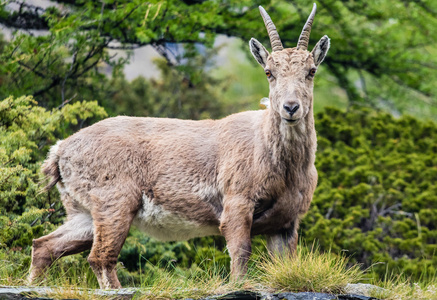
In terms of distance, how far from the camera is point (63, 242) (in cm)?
612

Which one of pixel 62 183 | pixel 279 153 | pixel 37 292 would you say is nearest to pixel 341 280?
pixel 279 153

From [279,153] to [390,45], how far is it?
7.56m

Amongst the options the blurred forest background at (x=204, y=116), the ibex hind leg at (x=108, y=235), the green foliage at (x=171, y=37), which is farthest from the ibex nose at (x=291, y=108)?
the green foliage at (x=171, y=37)

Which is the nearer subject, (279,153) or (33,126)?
(279,153)

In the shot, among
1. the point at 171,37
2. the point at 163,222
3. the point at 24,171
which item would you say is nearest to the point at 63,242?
the point at 24,171

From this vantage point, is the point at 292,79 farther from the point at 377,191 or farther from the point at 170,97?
the point at 170,97

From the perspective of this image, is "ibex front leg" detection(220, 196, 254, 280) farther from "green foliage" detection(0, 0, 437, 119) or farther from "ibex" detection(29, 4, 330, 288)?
"green foliage" detection(0, 0, 437, 119)

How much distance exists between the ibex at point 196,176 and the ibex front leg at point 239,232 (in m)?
0.01

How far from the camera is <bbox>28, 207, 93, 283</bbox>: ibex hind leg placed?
19.6 feet

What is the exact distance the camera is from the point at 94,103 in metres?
7.11

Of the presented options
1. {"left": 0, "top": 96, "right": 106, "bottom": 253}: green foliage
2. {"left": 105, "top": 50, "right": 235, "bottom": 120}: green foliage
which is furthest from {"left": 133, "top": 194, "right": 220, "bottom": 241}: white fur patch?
{"left": 105, "top": 50, "right": 235, "bottom": 120}: green foliage

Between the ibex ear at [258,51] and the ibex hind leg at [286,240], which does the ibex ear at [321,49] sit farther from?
the ibex hind leg at [286,240]

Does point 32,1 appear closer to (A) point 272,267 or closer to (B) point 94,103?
(B) point 94,103

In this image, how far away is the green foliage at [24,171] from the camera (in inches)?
228
